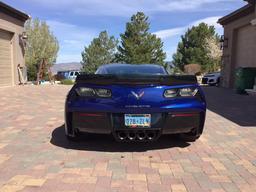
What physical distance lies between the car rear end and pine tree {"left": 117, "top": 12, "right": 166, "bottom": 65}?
141 feet

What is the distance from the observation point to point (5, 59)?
16.9 m

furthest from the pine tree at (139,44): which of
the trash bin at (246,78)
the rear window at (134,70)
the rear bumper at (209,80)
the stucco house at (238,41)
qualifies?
the rear window at (134,70)

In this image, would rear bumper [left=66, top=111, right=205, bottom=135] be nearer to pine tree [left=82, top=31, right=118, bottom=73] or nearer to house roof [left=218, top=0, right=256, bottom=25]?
house roof [left=218, top=0, right=256, bottom=25]

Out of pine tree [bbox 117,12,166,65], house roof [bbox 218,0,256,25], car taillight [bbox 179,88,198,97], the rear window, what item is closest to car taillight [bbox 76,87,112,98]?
car taillight [bbox 179,88,198,97]

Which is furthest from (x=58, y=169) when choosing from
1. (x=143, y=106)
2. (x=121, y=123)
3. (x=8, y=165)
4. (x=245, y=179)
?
(x=245, y=179)

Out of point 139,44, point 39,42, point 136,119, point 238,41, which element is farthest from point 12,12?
point 139,44

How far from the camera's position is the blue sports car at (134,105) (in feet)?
13.8

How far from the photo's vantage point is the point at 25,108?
28.4ft

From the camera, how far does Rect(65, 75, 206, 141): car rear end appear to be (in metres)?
4.20

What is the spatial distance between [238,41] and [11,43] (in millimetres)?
12261

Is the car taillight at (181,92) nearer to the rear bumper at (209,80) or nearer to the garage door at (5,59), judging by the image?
the garage door at (5,59)

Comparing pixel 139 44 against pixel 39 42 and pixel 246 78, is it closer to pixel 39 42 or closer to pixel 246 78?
pixel 39 42

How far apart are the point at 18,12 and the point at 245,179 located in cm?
1725

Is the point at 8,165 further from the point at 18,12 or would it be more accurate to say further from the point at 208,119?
the point at 18,12
